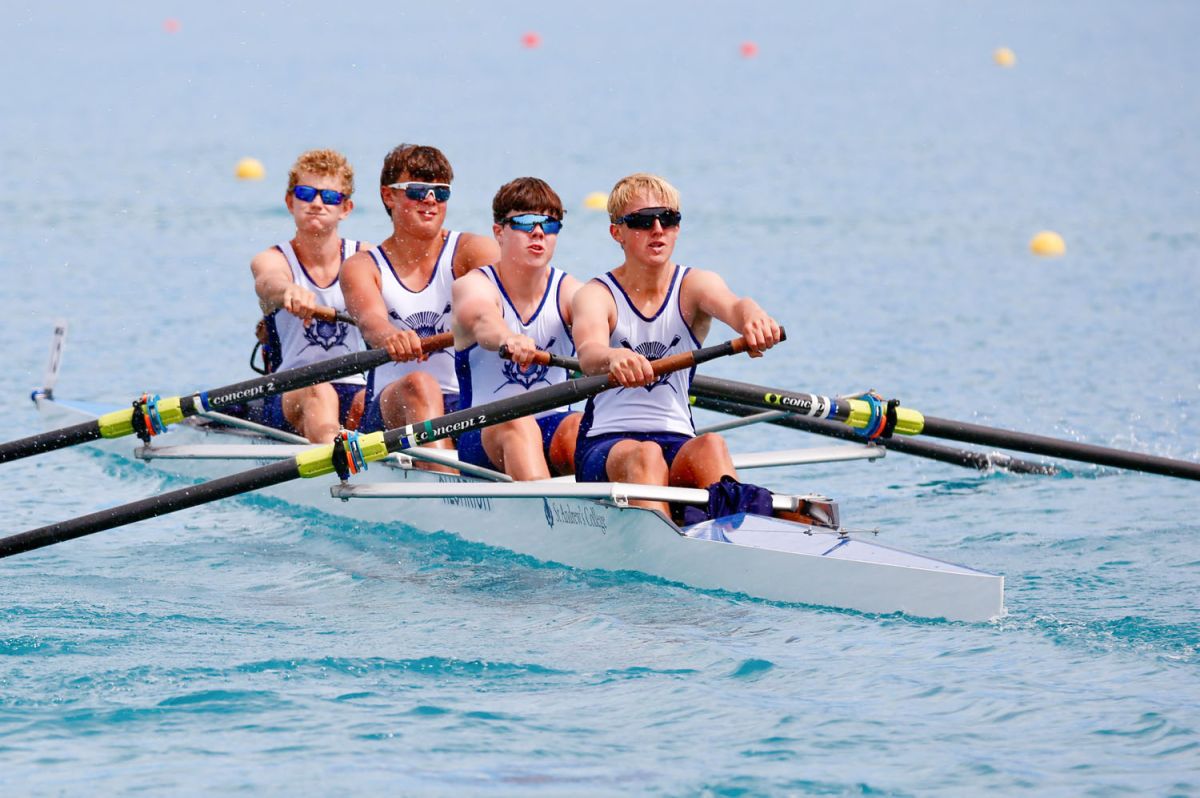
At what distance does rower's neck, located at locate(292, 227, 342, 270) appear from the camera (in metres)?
8.54

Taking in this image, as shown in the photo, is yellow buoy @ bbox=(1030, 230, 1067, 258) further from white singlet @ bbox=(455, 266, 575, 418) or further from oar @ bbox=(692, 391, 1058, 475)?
white singlet @ bbox=(455, 266, 575, 418)

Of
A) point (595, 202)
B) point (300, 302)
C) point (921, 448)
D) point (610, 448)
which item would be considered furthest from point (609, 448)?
point (595, 202)

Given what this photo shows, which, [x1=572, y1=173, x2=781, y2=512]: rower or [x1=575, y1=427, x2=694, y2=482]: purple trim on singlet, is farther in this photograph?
[x1=575, y1=427, x2=694, y2=482]: purple trim on singlet

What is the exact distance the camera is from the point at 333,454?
22.6 ft

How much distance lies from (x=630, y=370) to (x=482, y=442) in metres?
1.42

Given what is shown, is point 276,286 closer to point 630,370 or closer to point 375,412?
point 375,412

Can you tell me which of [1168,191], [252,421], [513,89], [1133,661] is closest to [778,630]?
[1133,661]

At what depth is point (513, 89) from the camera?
34781 millimetres

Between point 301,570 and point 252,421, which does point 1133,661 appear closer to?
point 301,570

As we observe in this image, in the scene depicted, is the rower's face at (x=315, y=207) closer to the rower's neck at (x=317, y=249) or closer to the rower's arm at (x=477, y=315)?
the rower's neck at (x=317, y=249)

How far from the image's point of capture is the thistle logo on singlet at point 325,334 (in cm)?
855

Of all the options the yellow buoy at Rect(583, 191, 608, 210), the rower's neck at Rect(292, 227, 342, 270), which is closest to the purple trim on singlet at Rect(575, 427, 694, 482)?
the rower's neck at Rect(292, 227, 342, 270)

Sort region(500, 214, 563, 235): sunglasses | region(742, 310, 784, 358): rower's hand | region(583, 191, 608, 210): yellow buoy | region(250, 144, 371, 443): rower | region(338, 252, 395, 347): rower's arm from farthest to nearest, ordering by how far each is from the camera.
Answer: region(583, 191, 608, 210): yellow buoy < region(250, 144, 371, 443): rower < region(338, 252, 395, 347): rower's arm < region(500, 214, 563, 235): sunglasses < region(742, 310, 784, 358): rower's hand

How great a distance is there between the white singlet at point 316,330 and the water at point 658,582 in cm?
82
